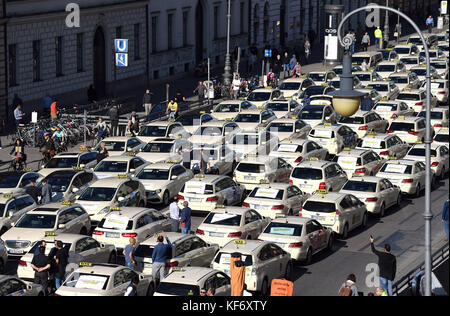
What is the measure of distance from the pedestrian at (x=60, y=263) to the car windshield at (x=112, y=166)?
11.6 metres

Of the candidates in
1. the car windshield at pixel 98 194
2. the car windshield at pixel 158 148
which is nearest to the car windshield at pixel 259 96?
the car windshield at pixel 158 148

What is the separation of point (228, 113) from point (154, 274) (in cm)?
2414

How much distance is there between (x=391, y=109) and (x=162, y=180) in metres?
16.6

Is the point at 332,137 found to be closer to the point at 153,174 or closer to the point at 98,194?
the point at 153,174

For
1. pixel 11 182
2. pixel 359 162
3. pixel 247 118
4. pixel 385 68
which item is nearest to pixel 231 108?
pixel 247 118

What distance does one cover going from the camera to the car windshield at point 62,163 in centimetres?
3850

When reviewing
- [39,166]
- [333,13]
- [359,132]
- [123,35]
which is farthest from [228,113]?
[333,13]

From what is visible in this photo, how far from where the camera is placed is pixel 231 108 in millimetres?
51219

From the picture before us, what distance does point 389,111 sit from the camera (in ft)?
165

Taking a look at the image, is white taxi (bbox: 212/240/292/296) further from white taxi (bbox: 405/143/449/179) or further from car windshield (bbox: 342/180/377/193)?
white taxi (bbox: 405/143/449/179)

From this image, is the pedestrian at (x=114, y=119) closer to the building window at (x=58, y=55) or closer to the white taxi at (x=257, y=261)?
the building window at (x=58, y=55)

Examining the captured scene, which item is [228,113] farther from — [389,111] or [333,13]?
[333,13]

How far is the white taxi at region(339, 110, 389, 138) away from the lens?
152 ft

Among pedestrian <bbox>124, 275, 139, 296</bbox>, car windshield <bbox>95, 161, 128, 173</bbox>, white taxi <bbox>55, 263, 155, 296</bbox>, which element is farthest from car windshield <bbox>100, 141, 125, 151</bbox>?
pedestrian <bbox>124, 275, 139, 296</bbox>
